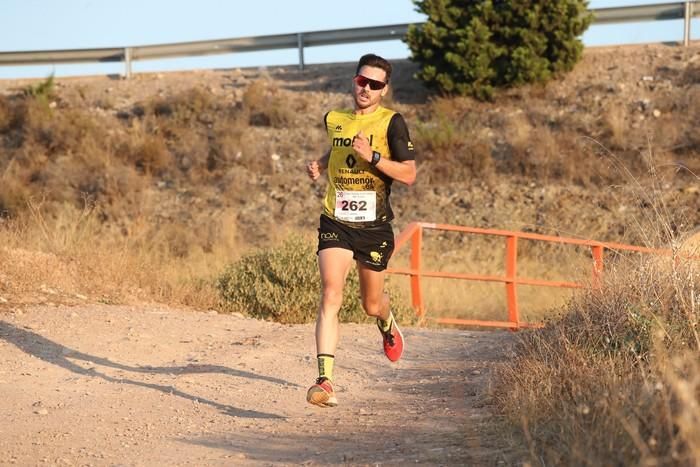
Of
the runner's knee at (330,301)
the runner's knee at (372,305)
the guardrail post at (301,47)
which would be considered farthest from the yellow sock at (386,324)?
the guardrail post at (301,47)

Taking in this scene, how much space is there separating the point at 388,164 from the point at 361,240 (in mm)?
572

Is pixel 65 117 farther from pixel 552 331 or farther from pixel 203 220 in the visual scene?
pixel 552 331

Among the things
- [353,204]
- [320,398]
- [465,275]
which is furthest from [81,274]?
[320,398]

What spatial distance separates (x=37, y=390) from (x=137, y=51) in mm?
23896

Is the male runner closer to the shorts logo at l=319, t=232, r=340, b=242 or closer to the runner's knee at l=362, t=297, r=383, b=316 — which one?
the shorts logo at l=319, t=232, r=340, b=242

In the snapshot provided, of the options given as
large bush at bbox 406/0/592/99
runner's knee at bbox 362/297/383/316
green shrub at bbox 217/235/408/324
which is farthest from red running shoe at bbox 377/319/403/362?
large bush at bbox 406/0/592/99

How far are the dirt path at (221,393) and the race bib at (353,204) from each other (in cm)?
128

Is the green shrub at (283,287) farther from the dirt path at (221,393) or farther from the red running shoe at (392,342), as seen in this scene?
the red running shoe at (392,342)

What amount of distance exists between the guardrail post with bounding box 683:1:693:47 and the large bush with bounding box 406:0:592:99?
7.36 ft

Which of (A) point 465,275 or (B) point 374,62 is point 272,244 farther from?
(B) point 374,62

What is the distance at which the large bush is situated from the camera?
26.4m

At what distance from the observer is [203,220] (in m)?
25.0

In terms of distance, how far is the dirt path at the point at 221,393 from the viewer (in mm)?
6555

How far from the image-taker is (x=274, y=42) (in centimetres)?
3028
